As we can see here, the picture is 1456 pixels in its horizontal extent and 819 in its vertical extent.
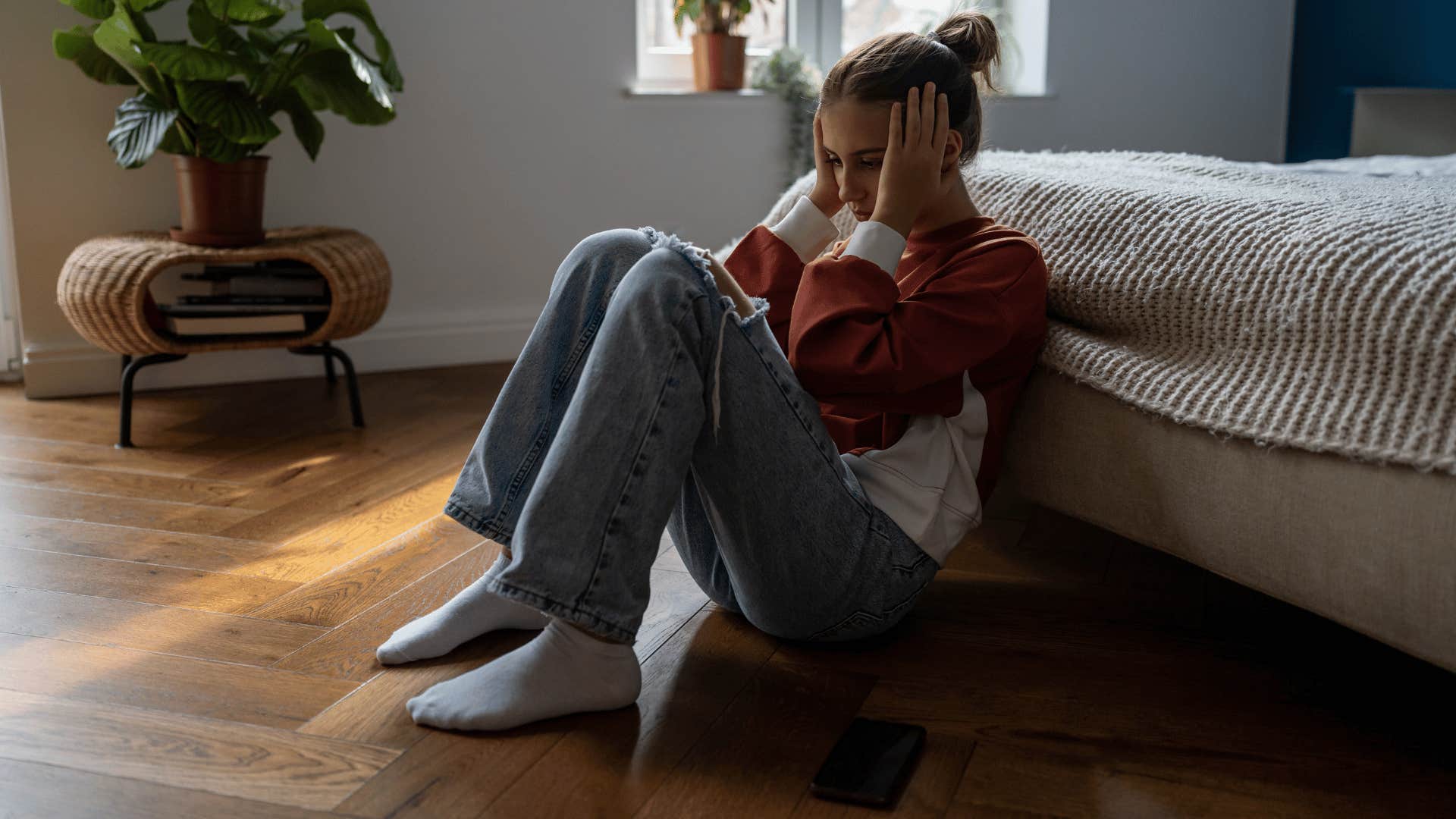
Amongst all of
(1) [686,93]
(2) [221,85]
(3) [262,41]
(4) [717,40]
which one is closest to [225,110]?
(2) [221,85]

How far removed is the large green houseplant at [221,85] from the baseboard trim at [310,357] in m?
0.37

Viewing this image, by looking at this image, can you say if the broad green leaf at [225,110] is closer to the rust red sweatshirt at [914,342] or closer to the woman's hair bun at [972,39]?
the rust red sweatshirt at [914,342]

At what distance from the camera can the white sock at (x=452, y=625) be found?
4.30 ft

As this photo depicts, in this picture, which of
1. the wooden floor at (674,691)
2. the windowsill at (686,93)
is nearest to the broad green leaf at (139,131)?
the wooden floor at (674,691)

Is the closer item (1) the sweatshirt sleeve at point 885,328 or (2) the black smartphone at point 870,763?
(2) the black smartphone at point 870,763

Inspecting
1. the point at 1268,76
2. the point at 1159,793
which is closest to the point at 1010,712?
the point at 1159,793

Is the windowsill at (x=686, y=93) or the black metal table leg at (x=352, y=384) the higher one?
the windowsill at (x=686, y=93)

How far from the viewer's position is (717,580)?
1.37 metres

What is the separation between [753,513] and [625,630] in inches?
6.4

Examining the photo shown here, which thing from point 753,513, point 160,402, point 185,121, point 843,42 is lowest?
point 160,402

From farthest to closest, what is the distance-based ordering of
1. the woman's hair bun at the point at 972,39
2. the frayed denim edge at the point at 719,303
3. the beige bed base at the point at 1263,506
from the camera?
1. the woman's hair bun at the point at 972,39
2. the frayed denim edge at the point at 719,303
3. the beige bed base at the point at 1263,506

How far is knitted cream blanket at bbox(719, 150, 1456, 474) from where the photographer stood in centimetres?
104

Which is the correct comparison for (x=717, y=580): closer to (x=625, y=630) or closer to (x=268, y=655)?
(x=625, y=630)

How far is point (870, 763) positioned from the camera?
1108 mm
